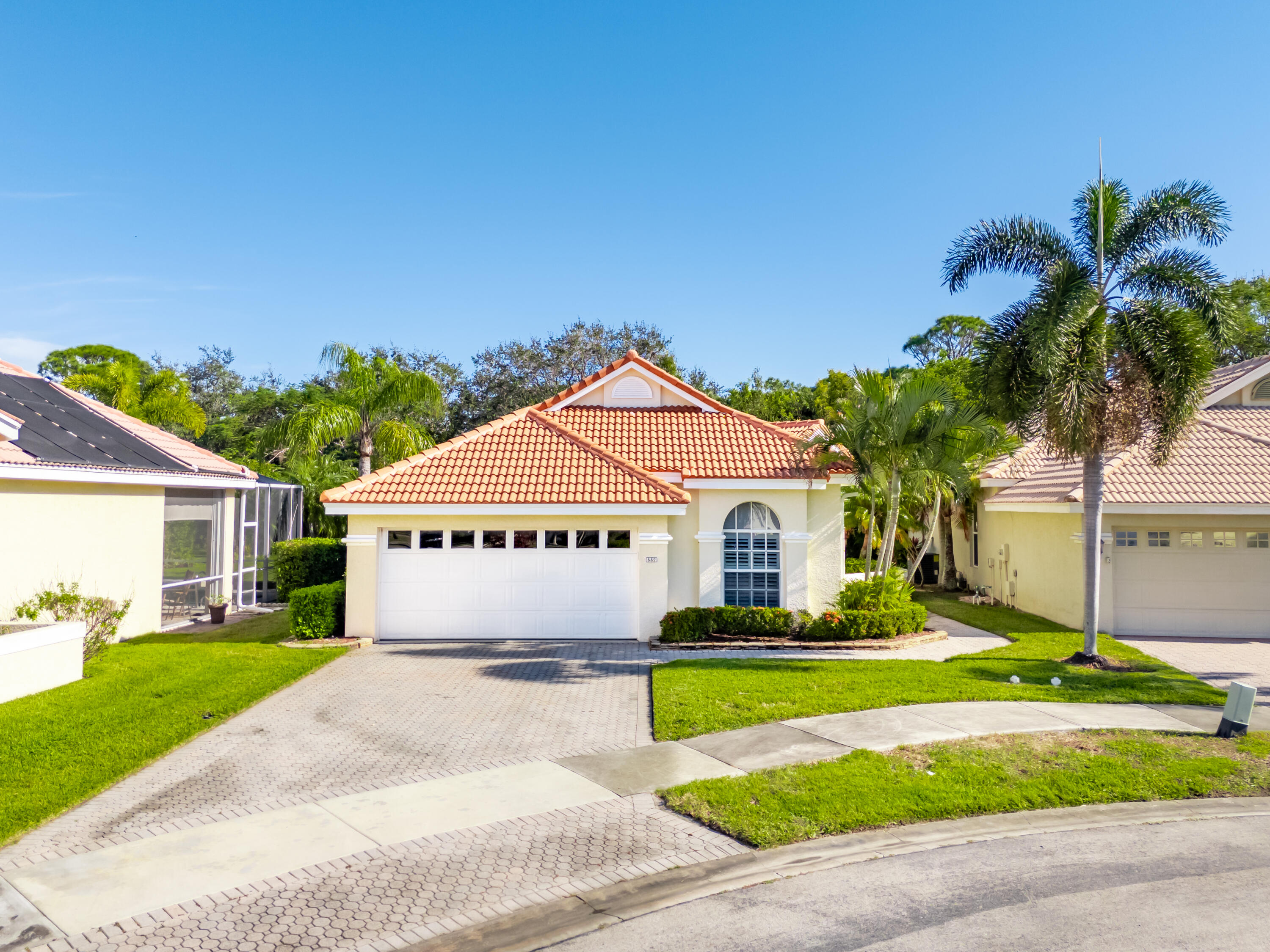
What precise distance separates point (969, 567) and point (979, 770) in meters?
18.5

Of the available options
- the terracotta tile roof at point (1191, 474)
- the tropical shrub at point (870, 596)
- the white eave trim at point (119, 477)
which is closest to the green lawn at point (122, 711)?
the white eave trim at point (119, 477)

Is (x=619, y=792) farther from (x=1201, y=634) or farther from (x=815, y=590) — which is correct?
(x=1201, y=634)

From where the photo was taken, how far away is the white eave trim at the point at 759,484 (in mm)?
16578

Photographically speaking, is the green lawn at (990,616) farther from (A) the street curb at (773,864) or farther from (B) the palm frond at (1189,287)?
(A) the street curb at (773,864)

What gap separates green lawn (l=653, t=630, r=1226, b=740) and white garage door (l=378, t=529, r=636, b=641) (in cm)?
274

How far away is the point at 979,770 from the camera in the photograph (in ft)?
28.0

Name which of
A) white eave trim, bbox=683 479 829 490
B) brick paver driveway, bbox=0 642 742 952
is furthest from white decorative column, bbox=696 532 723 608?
brick paver driveway, bbox=0 642 742 952

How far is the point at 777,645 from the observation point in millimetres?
15617

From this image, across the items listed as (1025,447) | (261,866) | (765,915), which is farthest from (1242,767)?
(1025,447)

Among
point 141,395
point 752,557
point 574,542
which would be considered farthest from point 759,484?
point 141,395

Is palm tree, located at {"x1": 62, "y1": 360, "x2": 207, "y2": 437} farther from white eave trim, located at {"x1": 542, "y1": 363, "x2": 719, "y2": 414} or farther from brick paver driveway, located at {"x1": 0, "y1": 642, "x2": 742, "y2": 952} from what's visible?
brick paver driveway, located at {"x1": 0, "y1": 642, "x2": 742, "y2": 952}

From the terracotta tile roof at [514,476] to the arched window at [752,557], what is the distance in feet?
5.23

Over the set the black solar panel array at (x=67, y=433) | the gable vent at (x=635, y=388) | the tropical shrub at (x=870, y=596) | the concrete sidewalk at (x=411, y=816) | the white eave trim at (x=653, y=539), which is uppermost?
the gable vent at (x=635, y=388)

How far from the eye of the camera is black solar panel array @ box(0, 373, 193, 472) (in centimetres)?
1430
